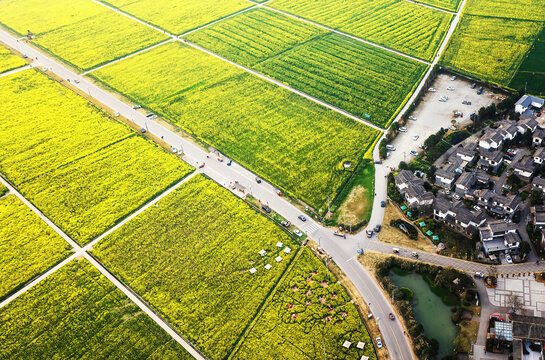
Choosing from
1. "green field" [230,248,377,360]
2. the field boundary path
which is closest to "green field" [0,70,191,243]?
the field boundary path

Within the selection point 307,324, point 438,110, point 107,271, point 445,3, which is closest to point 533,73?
point 438,110

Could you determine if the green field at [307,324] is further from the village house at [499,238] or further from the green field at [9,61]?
the green field at [9,61]

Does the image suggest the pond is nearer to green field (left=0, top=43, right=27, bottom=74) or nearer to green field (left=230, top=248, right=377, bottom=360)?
green field (left=230, top=248, right=377, bottom=360)

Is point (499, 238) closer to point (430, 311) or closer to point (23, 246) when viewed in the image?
point (430, 311)

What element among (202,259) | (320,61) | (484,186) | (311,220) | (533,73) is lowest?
(202,259)

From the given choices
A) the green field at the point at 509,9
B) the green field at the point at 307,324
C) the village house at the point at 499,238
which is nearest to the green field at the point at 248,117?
the green field at the point at 307,324
